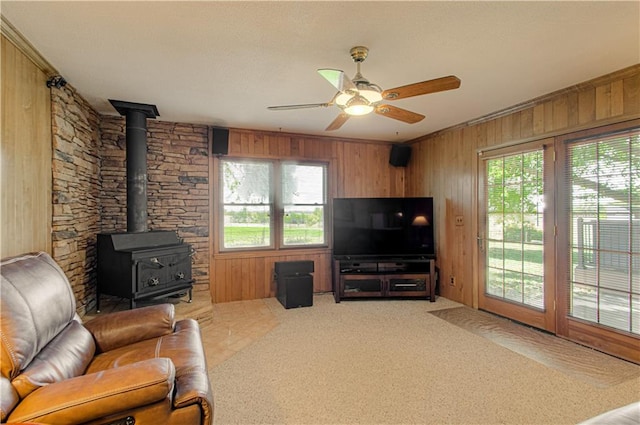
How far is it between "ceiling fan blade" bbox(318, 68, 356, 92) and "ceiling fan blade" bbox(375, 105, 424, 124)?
506 millimetres

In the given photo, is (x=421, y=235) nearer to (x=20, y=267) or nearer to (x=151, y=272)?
(x=151, y=272)

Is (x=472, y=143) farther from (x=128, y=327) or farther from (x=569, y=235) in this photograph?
(x=128, y=327)

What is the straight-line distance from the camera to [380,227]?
478cm

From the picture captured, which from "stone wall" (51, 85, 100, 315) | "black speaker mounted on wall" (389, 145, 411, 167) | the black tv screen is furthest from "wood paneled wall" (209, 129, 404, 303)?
"stone wall" (51, 85, 100, 315)

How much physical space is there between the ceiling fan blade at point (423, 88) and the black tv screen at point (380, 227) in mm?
2553

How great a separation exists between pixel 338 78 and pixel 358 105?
0.31 metres

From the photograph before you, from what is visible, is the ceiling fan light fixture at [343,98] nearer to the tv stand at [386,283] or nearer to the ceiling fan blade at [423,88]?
the ceiling fan blade at [423,88]

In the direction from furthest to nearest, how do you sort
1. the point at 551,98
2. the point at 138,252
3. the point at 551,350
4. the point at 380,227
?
the point at 380,227 < the point at 551,98 < the point at 138,252 < the point at 551,350

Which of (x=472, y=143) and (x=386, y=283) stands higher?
(x=472, y=143)

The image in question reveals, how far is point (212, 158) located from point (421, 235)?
3.16 metres

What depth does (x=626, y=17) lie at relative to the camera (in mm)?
1973

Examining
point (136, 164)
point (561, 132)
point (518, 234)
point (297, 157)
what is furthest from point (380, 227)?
point (136, 164)

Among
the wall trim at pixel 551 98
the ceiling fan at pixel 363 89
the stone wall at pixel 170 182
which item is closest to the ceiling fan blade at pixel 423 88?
the ceiling fan at pixel 363 89

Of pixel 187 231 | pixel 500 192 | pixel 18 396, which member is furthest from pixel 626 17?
pixel 187 231
